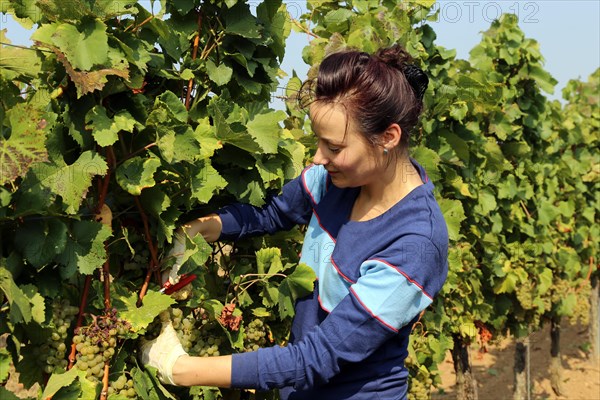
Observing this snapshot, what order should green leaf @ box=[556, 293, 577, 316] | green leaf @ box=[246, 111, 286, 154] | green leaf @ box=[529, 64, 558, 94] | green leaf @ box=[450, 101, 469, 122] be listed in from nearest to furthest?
green leaf @ box=[246, 111, 286, 154] → green leaf @ box=[450, 101, 469, 122] → green leaf @ box=[529, 64, 558, 94] → green leaf @ box=[556, 293, 577, 316]

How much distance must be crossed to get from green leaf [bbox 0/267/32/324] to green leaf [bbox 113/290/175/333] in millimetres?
409

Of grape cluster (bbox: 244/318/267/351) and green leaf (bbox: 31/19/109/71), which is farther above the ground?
Answer: green leaf (bbox: 31/19/109/71)

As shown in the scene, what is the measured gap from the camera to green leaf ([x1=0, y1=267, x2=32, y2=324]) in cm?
186

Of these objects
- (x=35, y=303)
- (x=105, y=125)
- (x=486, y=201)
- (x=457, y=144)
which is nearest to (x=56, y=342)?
(x=35, y=303)

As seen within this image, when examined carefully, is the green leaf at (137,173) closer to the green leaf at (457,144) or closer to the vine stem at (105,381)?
the vine stem at (105,381)

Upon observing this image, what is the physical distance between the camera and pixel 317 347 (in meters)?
2.38

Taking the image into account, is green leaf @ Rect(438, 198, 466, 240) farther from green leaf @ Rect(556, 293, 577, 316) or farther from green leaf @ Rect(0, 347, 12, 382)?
green leaf @ Rect(556, 293, 577, 316)

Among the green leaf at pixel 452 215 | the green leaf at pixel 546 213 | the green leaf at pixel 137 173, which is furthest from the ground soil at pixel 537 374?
the green leaf at pixel 137 173

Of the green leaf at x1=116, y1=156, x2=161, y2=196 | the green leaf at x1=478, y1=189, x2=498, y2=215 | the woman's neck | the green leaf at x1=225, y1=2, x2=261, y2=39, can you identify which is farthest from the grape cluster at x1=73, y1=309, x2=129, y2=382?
the green leaf at x1=478, y1=189, x2=498, y2=215

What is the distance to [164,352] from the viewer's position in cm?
237

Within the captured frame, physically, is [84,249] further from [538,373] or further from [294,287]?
[538,373]

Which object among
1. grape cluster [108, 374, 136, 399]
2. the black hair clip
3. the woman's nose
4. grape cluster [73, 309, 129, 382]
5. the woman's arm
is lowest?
grape cluster [108, 374, 136, 399]

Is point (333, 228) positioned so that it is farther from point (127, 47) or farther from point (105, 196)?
point (127, 47)

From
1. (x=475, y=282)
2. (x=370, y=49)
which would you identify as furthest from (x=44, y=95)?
(x=475, y=282)
